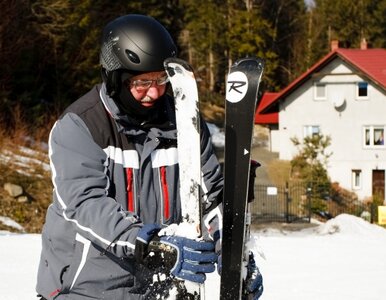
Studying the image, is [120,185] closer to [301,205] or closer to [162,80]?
[162,80]

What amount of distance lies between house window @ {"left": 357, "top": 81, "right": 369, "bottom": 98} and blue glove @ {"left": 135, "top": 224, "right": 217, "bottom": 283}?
27965 millimetres

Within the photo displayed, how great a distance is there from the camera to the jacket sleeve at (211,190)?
2.21 metres

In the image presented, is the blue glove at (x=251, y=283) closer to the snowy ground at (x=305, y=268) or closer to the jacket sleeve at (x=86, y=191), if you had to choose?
the jacket sleeve at (x=86, y=191)

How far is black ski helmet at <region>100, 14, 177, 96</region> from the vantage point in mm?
2037

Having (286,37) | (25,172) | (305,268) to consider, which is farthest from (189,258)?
(286,37)

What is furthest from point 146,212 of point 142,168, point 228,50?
point 228,50

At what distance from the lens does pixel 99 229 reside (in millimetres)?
1827

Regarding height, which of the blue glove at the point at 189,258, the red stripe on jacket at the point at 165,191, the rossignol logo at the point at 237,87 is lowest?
the blue glove at the point at 189,258

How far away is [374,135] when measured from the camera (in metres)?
28.4

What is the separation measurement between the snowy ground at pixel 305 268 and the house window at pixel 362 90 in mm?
21614

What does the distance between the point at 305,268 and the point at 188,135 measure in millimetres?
4659

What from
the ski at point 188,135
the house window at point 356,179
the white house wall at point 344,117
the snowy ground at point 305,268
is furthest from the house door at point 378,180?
the ski at point 188,135

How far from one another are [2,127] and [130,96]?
13.7 meters

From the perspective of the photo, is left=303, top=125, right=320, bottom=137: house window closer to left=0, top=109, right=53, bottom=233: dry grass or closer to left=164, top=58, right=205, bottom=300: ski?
left=0, top=109, right=53, bottom=233: dry grass
